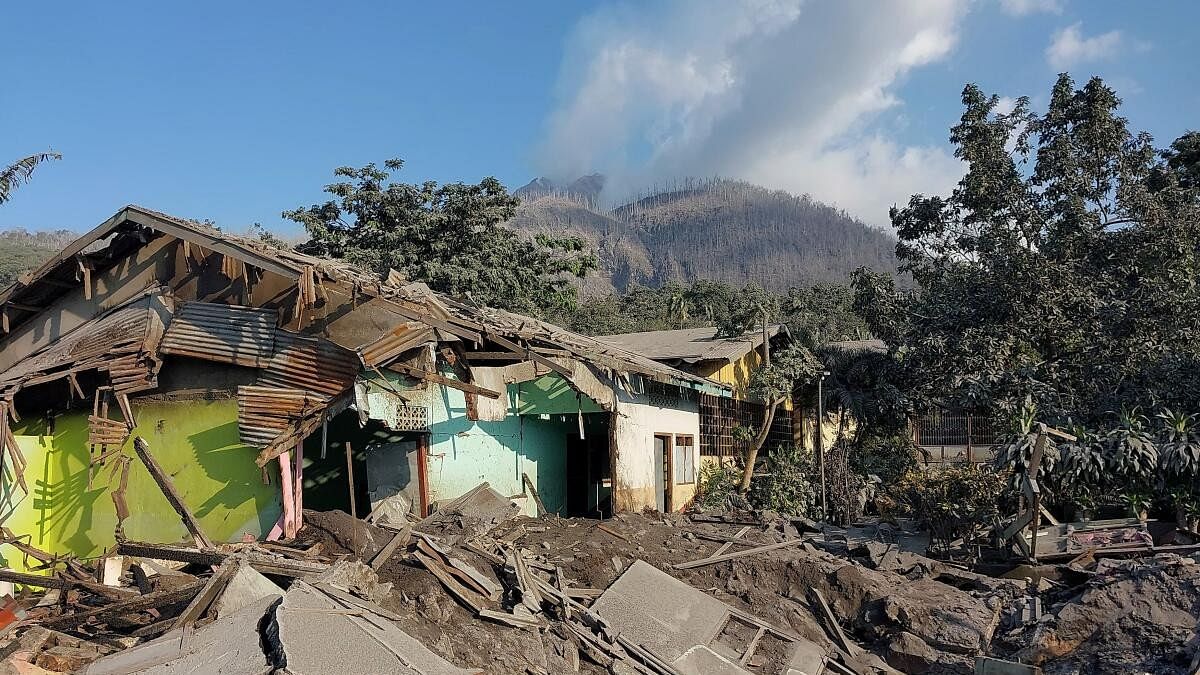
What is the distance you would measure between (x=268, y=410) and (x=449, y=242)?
14143 mm

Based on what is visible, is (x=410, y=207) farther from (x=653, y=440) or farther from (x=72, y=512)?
(x=72, y=512)

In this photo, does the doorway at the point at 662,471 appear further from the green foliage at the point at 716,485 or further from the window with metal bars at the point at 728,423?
the window with metal bars at the point at 728,423

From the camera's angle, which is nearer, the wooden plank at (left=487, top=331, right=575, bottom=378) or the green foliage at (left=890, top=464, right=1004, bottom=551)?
the wooden plank at (left=487, top=331, right=575, bottom=378)

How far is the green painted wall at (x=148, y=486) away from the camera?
37.0ft

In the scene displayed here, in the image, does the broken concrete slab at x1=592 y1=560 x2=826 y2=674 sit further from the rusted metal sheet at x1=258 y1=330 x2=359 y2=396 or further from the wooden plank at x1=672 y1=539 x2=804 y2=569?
the rusted metal sheet at x1=258 y1=330 x2=359 y2=396

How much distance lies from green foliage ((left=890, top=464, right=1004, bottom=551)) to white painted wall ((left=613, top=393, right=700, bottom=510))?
169 inches

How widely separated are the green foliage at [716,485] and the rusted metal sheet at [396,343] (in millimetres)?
7645

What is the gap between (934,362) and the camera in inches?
680

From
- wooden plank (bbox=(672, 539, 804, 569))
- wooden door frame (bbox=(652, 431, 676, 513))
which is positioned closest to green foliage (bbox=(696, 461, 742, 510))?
wooden door frame (bbox=(652, 431, 676, 513))

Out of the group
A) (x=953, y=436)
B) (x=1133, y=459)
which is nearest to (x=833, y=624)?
(x=1133, y=459)

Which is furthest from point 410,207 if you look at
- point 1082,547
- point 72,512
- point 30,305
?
point 1082,547

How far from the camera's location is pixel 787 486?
17.3m

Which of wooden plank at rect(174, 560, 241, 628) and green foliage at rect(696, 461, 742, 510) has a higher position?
wooden plank at rect(174, 560, 241, 628)

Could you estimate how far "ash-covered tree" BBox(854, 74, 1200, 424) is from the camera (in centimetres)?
1614
